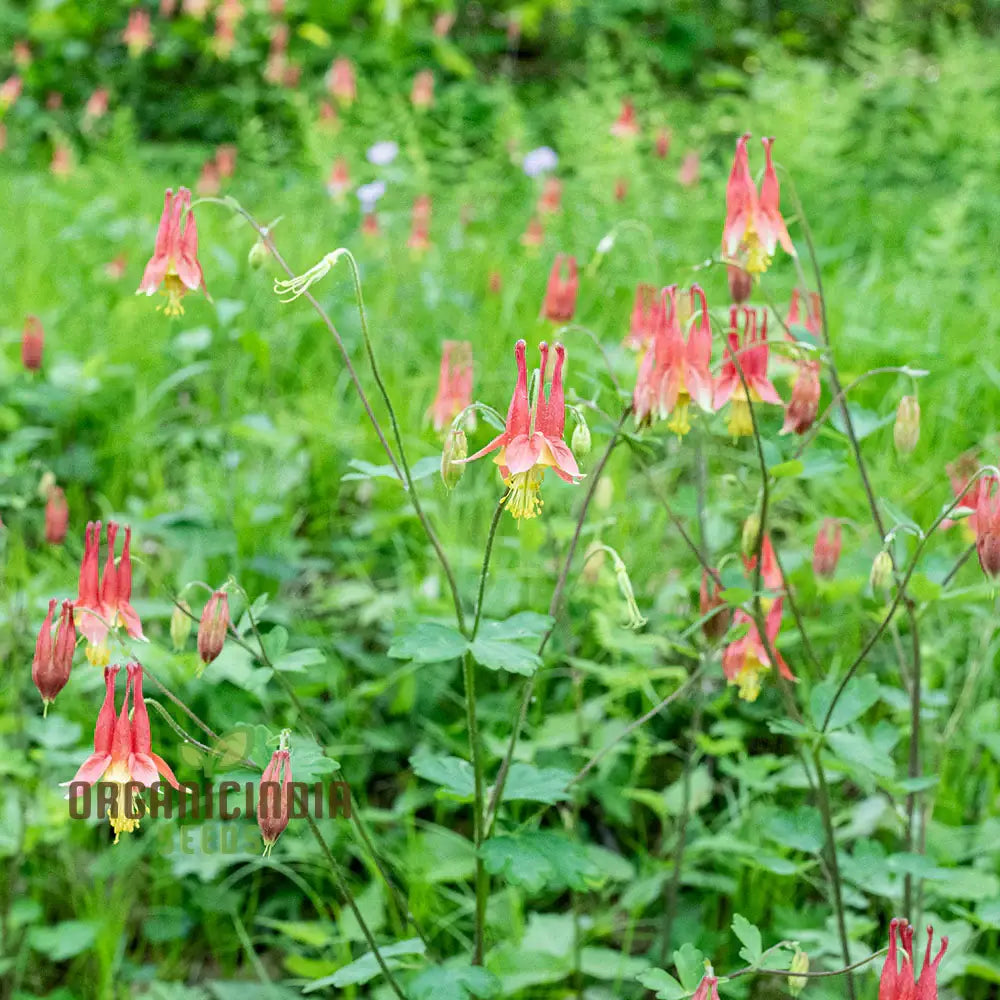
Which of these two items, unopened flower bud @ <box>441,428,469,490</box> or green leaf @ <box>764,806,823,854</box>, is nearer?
unopened flower bud @ <box>441,428,469,490</box>

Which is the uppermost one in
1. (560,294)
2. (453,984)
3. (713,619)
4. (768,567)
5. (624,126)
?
(624,126)

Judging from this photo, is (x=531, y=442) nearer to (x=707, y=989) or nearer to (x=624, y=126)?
(x=707, y=989)

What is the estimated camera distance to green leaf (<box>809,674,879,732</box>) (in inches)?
62.9

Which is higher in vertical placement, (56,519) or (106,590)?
(106,590)

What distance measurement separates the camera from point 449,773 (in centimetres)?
158

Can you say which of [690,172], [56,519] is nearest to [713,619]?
[56,519]

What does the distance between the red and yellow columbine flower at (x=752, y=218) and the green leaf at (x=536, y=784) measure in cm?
77

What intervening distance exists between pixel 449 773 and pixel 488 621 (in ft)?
0.73

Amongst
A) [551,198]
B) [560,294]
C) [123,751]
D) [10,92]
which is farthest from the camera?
[10,92]

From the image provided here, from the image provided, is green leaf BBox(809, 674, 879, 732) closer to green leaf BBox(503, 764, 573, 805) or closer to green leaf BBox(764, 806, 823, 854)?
green leaf BBox(764, 806, 823, 854)

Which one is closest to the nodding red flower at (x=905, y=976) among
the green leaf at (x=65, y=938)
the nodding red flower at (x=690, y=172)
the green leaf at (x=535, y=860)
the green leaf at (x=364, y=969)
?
the green leaf at (x=535, y=860)

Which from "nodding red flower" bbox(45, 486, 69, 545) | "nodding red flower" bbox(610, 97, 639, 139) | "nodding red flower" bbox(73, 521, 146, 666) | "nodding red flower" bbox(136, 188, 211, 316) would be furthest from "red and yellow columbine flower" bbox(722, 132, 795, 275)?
"nodding red flower" bbox(610, 97, 639, 139)

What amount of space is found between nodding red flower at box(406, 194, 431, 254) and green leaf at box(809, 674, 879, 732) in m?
2.82

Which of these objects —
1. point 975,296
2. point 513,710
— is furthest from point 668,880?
point 975,296
